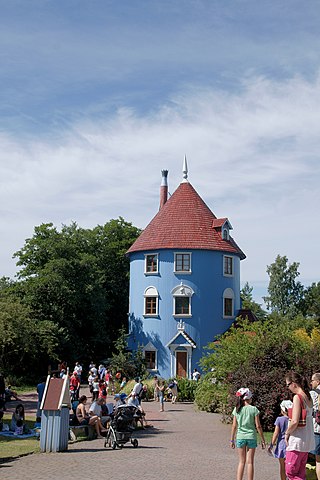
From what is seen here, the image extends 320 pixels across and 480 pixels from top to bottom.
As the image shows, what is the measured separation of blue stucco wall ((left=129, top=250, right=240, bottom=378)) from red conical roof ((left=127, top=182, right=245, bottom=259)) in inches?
22.2

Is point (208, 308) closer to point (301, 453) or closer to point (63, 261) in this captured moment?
point (63, 261)

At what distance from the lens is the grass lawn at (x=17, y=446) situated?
45.3 ft

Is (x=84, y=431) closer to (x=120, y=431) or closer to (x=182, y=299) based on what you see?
(x=120, y=431)

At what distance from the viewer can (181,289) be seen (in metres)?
40.8

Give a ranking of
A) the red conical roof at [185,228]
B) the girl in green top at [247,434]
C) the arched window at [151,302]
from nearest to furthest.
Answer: the girl in green top at [247,434]
the red conical roof at [185,228]
the arched window at [151,302]

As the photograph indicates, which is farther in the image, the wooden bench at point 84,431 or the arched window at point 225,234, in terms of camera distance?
the arched window at point 225,234

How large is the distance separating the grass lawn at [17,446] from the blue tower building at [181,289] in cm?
2431

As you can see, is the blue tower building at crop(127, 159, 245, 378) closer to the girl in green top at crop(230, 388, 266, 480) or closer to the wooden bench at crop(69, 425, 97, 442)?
the wooden bench at crop(69, 425, 97, 442)

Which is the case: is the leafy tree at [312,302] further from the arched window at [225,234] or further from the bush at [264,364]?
the bush at [264,364]

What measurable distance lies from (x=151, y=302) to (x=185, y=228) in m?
5.74

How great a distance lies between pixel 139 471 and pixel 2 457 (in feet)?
11.1

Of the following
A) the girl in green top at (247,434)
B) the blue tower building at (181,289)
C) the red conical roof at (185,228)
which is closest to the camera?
the girl in green top at (247,434)

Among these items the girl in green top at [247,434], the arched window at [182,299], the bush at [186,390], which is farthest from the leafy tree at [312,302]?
the girl in green top at [247,434]

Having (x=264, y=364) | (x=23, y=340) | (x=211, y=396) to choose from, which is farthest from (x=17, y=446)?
(x=23, y=340)
